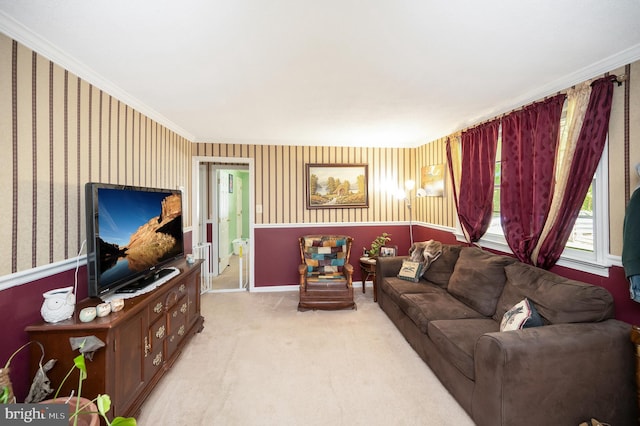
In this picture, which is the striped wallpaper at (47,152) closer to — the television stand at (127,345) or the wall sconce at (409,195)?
the television stand at (127,345)

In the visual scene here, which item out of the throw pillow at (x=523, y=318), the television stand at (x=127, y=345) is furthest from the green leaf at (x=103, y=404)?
the throw pillow at (x=523, y=318)

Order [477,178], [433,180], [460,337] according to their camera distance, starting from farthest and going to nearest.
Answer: [433,180], [477,178], [460,337]

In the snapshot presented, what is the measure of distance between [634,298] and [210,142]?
194 inches

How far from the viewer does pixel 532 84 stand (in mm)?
2422

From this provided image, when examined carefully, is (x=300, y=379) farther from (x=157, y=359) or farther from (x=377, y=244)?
(x=377, y=244)

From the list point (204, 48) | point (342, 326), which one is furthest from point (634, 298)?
point (204, 48)

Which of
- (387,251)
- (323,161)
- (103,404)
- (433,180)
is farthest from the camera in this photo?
(323,161)

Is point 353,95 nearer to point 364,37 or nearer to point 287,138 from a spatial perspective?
point 364,37

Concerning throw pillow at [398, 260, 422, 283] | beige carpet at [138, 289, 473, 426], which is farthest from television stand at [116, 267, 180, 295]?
throw pillow at [398, 260, 422, 283]

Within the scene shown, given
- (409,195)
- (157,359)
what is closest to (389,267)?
(409,195)

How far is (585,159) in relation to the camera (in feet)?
7.00

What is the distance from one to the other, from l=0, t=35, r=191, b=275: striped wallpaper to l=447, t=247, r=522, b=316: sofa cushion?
133 inches

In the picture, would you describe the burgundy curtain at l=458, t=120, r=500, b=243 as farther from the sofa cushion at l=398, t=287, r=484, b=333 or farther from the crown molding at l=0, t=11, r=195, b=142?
the crown molding at l=0, t=11, r=195, b=142

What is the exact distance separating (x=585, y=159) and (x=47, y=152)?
12.5ft
